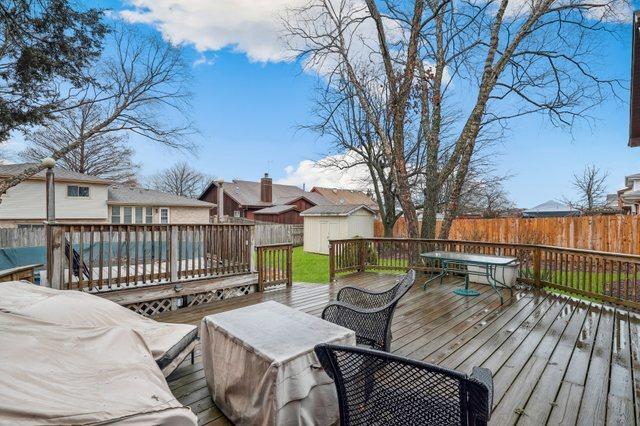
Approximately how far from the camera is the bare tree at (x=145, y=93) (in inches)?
543

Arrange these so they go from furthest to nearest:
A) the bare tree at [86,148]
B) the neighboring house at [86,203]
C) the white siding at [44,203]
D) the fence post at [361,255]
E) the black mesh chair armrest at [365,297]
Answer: the bare tree at [86,148] < the neighboring house at [86,203] < the white siding at [44,203] < the fence post at [361,255] < the black mesh chair armrest at [365,297]

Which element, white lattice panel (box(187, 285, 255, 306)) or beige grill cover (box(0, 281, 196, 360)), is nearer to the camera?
beige grill cover (box(0, 281, 196, 360))

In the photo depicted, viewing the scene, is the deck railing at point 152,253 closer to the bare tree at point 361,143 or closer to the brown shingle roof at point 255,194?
the bare tree at point 361,143

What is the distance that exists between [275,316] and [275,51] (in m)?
10.3

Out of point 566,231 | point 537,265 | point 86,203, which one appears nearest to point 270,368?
point 537,265

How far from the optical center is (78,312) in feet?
8.63

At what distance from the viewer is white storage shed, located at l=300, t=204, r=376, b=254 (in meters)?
17.1

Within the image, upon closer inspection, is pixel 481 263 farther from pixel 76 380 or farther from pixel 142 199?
pixel 142 199

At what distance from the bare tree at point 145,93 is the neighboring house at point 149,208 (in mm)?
4310

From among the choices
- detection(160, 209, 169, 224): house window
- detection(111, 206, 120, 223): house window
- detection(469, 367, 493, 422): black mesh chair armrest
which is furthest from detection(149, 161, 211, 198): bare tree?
detection(469, 367, 493, 422): black mesh chair armrest

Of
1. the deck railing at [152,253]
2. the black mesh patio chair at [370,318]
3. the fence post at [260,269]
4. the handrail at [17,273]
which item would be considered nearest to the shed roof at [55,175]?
the deck railing at [152,253]

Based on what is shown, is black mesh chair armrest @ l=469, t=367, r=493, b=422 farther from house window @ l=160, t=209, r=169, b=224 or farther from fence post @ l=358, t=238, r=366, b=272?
house window @ l=160, t=209, r=169, b=224

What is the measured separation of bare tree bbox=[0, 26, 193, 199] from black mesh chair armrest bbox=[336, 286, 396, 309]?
1382cm

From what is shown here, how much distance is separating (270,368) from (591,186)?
23.5 metres
